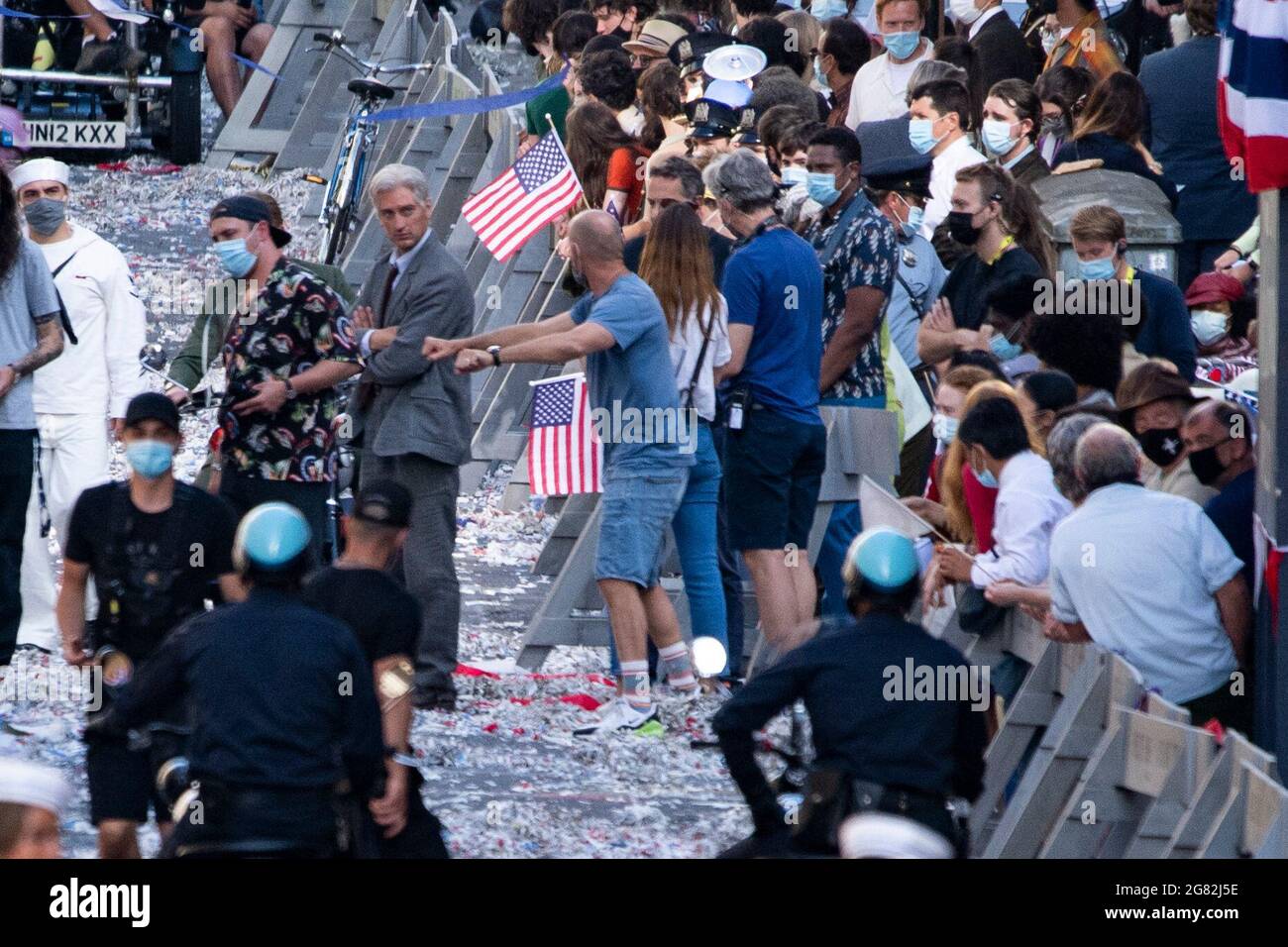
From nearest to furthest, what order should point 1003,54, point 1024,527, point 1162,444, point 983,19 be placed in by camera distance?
point 1024,527
point 1162,444
point 1003,54
point 983,19

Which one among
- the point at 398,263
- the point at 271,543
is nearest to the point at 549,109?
the point at 398,263

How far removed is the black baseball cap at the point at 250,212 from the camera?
958cm

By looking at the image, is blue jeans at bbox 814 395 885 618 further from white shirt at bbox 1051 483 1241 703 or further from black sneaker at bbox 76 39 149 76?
black sneaker at bbox 76 39 149 76

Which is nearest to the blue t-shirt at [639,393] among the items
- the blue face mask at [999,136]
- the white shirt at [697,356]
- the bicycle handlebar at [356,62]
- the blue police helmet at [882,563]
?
the white shirt at [697,356]

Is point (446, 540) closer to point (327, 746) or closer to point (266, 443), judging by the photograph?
point (266, 443)

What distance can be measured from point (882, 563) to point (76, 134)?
1532 centimetres

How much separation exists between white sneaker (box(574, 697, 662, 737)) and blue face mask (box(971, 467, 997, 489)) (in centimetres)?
169

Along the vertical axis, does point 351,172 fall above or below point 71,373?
above

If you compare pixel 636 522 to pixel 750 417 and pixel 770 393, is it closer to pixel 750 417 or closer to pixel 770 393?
pixel 750 417

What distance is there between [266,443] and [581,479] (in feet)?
6.54

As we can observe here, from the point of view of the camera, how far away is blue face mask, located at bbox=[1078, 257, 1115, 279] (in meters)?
9.59

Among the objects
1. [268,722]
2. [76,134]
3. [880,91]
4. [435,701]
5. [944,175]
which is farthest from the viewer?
[76,134]

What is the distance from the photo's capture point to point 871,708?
5.92m
